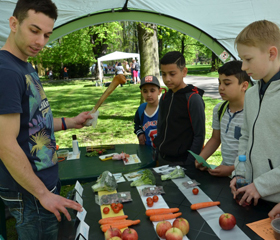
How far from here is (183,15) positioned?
4.23 meters

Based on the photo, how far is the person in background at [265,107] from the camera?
155 centimetres

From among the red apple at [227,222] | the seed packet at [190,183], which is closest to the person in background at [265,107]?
the red apple at [227,222]

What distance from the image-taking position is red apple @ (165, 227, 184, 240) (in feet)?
4.34

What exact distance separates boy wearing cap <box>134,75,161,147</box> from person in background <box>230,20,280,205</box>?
1911 mm

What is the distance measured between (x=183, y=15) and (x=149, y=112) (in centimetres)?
183

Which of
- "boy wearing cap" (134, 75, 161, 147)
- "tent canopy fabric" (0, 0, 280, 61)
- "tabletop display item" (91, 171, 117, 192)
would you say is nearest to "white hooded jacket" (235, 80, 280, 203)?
"tabletop display item" (91, 171, 117, 192)

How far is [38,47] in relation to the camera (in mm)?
1683

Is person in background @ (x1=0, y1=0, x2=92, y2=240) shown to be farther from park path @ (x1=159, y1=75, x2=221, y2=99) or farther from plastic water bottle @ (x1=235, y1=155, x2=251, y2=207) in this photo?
park path @ (x1=159, y1=75, x2=221, y2=99)

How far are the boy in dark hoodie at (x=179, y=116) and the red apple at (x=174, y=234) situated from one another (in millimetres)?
1363

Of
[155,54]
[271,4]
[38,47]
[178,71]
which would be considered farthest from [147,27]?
[38,47]

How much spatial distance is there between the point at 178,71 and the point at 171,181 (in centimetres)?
128

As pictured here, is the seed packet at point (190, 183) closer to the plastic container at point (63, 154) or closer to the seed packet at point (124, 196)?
the seed packet at point (124, 196)

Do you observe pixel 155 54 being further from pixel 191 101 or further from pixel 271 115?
pixel 271 115

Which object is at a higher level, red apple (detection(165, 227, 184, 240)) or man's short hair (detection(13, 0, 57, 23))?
man's short hair (detection(13, 0, 57, 23))
